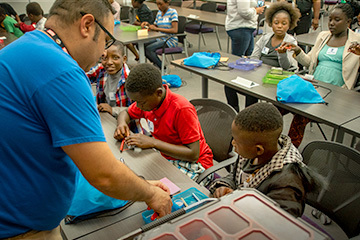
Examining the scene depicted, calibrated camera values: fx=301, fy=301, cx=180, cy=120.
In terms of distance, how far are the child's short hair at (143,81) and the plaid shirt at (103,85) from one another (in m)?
0.75

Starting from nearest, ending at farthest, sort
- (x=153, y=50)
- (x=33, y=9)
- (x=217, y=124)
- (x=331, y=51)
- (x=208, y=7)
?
(x=217, y=124) → (x=331, y=51) → (x=153, y=50) → (x=33, y=9) → (x=208, y=7)

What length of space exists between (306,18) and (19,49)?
17.2 feet

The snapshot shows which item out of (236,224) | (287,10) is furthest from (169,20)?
(236,224)

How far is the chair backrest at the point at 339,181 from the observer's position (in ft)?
4.55

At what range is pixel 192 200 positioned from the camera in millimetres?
1215

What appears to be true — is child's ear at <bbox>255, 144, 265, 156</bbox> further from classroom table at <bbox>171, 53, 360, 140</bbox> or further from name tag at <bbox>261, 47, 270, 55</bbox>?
name tag at <bbox>261, 47, 270, 55</bbox>

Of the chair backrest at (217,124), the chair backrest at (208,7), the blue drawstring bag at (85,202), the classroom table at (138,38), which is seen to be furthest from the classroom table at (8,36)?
the blue drawstring bag at (85,202)

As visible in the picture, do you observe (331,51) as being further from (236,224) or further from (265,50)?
(236,224)

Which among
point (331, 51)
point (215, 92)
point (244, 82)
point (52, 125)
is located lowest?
point (215, 92)

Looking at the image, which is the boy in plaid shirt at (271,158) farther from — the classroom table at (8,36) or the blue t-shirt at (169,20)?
the classroom table at (8,36)

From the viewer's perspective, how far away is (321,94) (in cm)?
256

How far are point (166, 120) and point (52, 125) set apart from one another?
1.04 metres

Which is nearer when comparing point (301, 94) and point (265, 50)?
point (301, 94)

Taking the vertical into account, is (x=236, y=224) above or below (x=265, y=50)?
above
